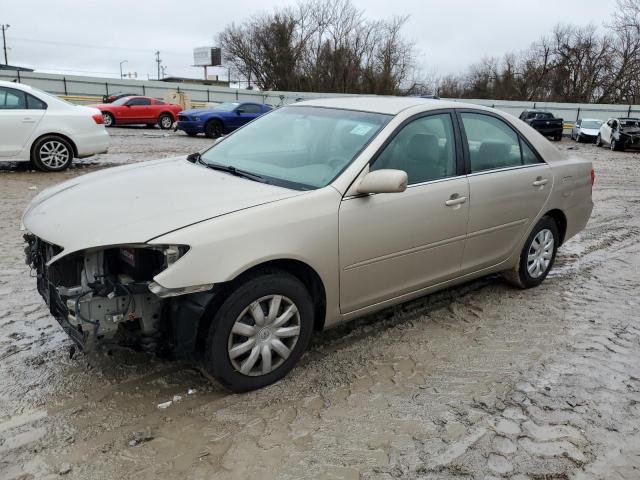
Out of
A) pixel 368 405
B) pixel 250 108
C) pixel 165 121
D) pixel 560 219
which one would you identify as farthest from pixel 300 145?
pixel 165 121

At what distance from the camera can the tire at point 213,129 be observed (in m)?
20.0

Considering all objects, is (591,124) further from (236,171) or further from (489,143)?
(236,171)

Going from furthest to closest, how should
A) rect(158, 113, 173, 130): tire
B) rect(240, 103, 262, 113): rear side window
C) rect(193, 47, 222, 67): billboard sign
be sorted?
rect(193, 47, 222, 67): billboard sign, rect(158, 113, 173, 130): tire, rect(240, 103, 262, 113): rear side window

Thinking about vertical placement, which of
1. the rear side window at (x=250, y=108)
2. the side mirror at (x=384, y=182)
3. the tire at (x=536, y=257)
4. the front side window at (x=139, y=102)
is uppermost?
Answer: the front side window at (x=139, y=102)

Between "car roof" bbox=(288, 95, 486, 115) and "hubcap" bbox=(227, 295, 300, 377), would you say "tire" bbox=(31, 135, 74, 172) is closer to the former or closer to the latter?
"car roof" bbox=(288, 95, 486, 115)

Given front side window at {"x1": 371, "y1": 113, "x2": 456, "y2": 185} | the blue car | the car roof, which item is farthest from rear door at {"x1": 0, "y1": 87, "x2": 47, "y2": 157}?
the blue car

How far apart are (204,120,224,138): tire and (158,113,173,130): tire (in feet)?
16.6

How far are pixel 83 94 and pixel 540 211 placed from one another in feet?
125

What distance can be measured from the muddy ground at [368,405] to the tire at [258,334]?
14 centimetres

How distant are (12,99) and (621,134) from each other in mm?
21583

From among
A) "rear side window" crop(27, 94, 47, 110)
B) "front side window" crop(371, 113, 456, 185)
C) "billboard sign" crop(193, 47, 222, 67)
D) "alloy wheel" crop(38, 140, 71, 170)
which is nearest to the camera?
"front side window" crop(371, 113, 456, 185)

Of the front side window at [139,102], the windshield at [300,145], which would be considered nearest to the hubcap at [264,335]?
the windshield at [300,145]

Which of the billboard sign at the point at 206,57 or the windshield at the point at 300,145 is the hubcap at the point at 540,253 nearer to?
the windshield at the point at 300,145

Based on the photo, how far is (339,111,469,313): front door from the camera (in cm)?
338
